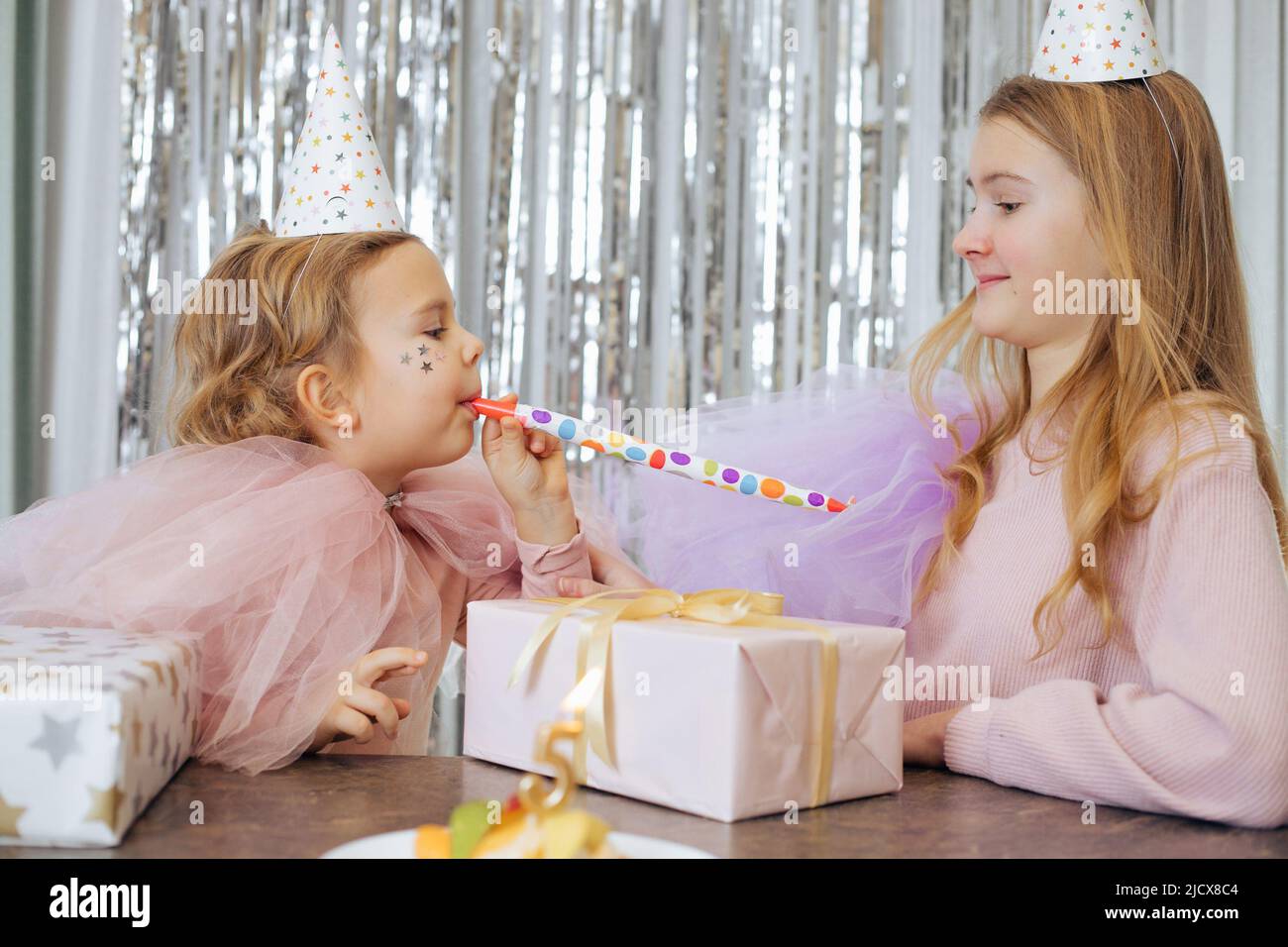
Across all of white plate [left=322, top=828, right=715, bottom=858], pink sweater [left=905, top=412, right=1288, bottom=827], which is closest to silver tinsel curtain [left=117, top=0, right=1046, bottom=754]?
pink sweater [left=905, top=412, right=1288, bottom=827]

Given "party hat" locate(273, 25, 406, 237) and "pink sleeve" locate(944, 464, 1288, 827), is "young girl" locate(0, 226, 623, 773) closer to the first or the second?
"party hat" locate(273, 25, 406, 237)

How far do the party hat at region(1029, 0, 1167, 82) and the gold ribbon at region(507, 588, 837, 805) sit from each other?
1.99ft

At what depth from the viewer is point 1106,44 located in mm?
1076

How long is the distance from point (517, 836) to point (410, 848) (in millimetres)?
66

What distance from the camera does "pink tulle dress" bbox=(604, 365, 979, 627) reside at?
1.05 meters

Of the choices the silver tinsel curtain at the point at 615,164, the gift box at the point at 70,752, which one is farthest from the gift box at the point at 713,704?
the silver tinsel curtain at the point at 615,164

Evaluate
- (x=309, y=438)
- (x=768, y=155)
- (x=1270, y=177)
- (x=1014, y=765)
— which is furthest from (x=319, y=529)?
(x=1270, y=177)

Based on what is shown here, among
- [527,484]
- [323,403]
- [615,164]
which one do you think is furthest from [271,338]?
[615,164]

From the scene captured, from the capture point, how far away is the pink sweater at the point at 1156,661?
0.76 meters

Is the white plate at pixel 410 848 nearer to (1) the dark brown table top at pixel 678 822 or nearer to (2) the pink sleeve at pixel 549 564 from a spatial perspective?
(1) the dark brown table top at pixel 678 822

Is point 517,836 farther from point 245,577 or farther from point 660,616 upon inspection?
point 245,577

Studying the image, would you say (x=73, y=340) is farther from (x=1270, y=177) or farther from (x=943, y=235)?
(x=1270, y=177)

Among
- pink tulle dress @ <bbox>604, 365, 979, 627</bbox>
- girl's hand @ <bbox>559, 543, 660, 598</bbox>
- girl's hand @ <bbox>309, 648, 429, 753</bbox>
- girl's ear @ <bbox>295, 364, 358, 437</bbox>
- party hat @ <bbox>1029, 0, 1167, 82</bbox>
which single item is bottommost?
girl's hand @ <bbox>309, 648, 429, 753</bbox>

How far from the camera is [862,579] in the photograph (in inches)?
40.6
